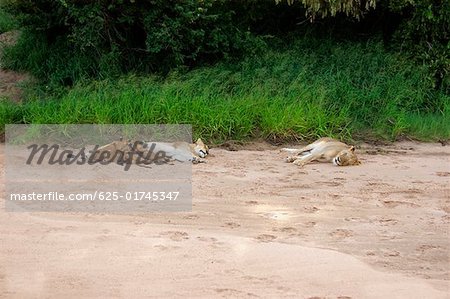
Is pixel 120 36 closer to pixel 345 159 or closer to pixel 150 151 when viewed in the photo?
pixel 150 151

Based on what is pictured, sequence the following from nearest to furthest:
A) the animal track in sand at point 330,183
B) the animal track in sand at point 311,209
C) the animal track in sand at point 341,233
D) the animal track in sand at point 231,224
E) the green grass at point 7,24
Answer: the animal track in sand at point 341,233 → the animal track in sand at point 231,224 → the animal track in sand at point 311,209 → the animal track in sand at point 330,183 → the green grass at point 7,24

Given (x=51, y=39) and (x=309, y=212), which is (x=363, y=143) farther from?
(x=51, y=39)

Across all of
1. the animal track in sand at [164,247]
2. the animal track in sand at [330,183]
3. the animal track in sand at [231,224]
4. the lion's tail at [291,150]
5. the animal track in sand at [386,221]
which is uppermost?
the animal track in sand at [164,247]

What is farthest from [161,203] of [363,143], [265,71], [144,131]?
[265,71]

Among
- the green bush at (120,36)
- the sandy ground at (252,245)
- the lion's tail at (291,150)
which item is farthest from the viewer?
the green bush at (120,36)

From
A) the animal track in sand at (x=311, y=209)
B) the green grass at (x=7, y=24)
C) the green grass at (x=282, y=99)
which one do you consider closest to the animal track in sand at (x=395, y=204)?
the animal track in sand at (x=311, y=209)

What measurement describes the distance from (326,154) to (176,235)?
3421 millimetres

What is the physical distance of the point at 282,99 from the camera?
1095 centimetres

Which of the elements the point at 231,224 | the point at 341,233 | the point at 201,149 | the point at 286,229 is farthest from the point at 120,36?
the point at 341,233

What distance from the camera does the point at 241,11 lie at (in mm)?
13055

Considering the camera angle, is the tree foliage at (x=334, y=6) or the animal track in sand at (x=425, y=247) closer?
the animal track in sand at (x=425, y=247)

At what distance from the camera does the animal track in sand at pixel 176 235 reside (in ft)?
19.4

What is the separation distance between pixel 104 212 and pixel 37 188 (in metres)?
Result: 1.08

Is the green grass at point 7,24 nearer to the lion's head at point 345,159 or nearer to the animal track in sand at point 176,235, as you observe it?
the lion's head at point 345,159
